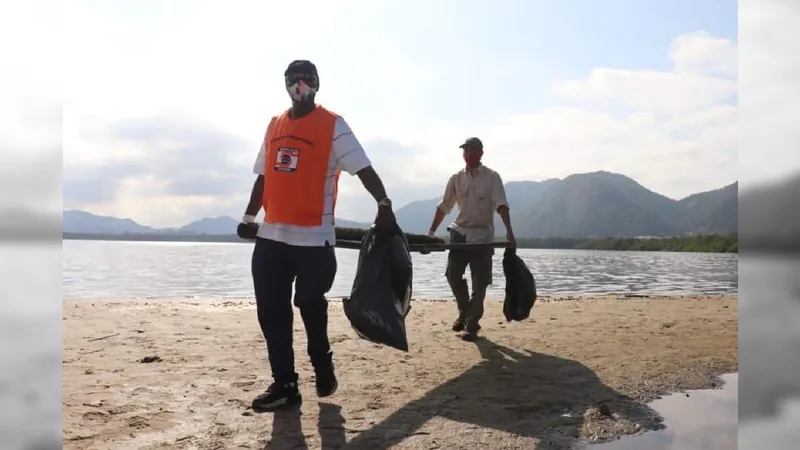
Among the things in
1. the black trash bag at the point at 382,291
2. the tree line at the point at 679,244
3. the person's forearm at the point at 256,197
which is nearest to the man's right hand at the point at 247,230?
the person's forearm at the point at 256,197

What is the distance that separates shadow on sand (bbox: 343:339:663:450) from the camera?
9.96 ft

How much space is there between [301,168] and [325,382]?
4.28 feet

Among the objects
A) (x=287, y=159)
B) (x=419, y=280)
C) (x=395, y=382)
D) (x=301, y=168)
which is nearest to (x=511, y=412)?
(x=395, y=382)

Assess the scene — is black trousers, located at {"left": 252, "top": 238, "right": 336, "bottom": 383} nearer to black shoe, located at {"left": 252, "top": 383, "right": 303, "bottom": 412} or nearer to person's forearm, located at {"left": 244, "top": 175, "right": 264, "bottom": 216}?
black shoe, located at {"left": 252, "top": 383, "right": 303, "bottom": 412}

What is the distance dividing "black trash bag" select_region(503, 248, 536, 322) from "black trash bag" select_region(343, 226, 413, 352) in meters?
2.35

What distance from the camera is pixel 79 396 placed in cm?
361

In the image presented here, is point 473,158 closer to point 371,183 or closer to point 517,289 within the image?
point 517,289

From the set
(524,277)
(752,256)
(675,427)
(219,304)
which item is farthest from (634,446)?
(219,304)

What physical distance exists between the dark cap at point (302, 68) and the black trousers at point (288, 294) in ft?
3.41

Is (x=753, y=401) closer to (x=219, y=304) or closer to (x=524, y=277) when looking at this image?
(x=524, y=277)

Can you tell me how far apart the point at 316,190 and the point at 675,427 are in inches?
94.1

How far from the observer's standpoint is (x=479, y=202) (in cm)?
608

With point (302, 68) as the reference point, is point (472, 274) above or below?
below

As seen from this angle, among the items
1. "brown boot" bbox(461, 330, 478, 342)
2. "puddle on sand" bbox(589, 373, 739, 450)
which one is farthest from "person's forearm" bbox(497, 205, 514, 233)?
"puddle on sand" bbox(589, 373, 739, 450)
